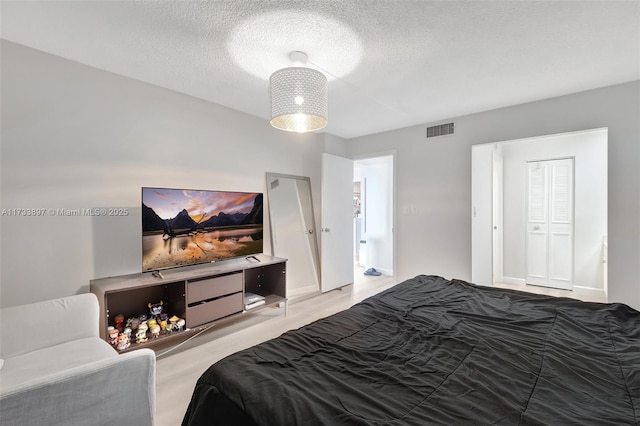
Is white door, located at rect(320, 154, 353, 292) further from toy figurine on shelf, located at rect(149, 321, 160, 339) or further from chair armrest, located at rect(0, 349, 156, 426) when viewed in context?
chair armrest, located at rect(0, 349, 156, 426)

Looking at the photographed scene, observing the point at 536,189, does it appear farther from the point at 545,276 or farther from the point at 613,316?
the point at 613,316

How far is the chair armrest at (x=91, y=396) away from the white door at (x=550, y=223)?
5.36 metres

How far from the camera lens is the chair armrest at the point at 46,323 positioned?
5.69 feet

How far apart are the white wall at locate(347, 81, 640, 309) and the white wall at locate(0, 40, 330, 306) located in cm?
276

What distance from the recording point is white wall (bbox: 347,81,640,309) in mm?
2768

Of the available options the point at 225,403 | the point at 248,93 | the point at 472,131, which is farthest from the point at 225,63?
the point at 472,131

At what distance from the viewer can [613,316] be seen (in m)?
1.66

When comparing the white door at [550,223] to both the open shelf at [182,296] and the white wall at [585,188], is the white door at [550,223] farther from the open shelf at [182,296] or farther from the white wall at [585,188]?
the open shelf at [182,296]

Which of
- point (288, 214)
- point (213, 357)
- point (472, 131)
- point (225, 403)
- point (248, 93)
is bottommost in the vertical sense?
point (213, 357)

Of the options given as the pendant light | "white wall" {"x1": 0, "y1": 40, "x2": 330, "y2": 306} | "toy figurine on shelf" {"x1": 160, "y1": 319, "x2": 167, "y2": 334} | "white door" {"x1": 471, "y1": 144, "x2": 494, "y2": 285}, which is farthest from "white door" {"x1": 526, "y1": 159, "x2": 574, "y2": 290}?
"toy figurine on shelf" {"x1": 160, "y1": 319, "x2": 167, "y2": 334}

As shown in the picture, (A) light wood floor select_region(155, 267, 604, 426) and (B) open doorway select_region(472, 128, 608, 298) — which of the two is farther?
(B) open doorway select_region(472, 128, 608, 298)

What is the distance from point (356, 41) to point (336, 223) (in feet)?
9.33

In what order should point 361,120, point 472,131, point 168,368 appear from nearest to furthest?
point 168,368, point 472,131, point 361,120

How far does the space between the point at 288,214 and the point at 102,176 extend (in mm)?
2167
